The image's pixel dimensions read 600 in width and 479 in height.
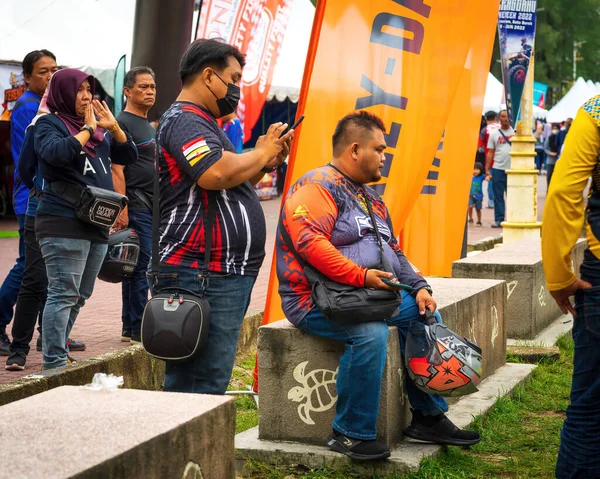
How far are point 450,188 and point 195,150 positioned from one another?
485 cm

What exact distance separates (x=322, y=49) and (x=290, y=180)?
773 mm

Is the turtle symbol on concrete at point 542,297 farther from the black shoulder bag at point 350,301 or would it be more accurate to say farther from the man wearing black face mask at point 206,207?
the man wearing black face mask at point 206,207

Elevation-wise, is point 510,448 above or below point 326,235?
below

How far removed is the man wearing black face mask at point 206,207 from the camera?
369cm

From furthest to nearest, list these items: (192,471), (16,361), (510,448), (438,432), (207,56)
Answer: (16,361) < (510,448) < (438,432) < (207,56) < (192,471)

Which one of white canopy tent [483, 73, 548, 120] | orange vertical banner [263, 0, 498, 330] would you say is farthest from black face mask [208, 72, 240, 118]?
white canopy tent [483, 73, 548, 120]

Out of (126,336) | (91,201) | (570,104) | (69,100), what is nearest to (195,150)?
(91,201)

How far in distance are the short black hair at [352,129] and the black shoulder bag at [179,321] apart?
102cm

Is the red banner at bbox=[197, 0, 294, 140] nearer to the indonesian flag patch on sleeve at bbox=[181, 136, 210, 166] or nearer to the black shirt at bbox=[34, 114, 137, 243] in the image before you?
the black shirt at bbox=[34, 114, 137, 243]

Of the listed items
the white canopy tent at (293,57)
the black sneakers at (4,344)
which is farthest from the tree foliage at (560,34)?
the black sneakers at (4,344)

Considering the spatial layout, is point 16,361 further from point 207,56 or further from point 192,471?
point 192,471

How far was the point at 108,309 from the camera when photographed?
29.3 ft

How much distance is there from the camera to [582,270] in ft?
11.8

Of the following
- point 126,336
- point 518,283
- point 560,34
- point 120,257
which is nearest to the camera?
point 120,257
